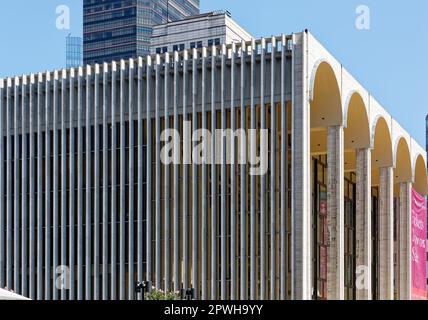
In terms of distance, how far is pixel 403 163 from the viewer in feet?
228

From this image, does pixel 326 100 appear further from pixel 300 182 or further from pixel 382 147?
pixel 382 147

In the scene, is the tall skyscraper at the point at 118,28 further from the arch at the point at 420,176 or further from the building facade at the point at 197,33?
the arch at the point at 420,176

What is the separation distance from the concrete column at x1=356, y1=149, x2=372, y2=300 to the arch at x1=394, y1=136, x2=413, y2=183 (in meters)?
11.0

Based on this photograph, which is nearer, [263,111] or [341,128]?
[263,111]

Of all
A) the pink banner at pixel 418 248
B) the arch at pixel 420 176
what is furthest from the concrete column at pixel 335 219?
the arch at pixel 420 176

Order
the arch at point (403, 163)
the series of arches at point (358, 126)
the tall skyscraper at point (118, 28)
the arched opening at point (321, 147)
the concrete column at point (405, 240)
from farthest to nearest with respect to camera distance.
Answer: the tall skyscraper at point (118, 28), the concrete column at point (405, 240), the arch at point (403, 163), the series of arches at point (358, 126), the arched opening at point (321, 147)

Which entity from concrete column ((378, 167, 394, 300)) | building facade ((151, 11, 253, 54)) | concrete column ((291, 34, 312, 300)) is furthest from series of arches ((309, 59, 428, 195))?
building facade ((151, 11, 253, 54))

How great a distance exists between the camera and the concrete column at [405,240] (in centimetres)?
6806

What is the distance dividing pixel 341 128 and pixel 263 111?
7668mm

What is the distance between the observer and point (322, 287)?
56.7 metres

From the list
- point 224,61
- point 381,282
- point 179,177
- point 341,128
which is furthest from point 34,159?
point 381,282

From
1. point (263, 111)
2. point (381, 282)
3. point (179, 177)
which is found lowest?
point (381, 282)

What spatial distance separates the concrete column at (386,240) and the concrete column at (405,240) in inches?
198

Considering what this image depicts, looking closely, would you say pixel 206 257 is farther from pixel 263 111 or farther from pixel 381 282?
pixel 381 282
